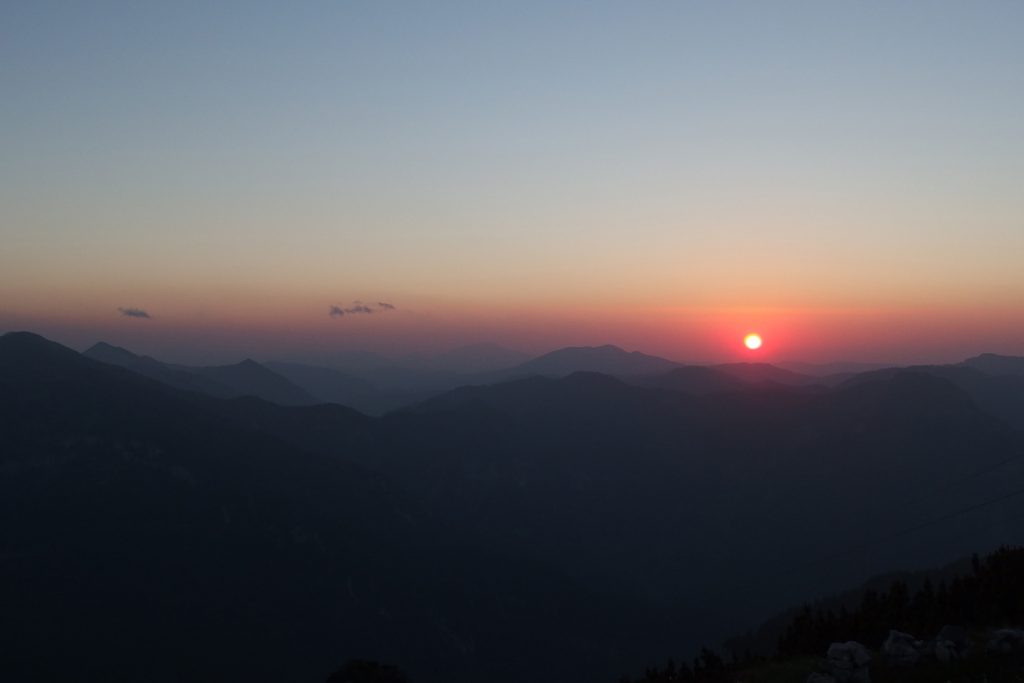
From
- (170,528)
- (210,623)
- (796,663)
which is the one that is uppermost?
(796,663)

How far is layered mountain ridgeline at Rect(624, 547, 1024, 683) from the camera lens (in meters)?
29.2

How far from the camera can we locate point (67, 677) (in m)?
134

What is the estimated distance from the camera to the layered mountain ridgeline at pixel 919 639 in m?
29.2

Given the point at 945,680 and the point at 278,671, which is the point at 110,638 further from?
the point at 945,680

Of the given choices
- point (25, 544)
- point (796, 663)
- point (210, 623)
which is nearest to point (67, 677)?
point (210, 623)

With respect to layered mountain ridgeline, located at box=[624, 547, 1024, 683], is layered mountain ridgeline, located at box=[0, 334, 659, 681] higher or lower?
lower

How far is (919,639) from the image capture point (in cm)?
3331

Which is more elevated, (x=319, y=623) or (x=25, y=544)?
(x=25, y=544)

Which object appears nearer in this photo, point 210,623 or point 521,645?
point 210,623

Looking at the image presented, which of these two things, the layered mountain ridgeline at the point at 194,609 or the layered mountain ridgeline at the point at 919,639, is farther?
the layered mountain ridgeline at the point at 194,609

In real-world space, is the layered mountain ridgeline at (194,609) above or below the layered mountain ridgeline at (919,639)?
below

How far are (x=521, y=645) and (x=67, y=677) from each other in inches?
3945

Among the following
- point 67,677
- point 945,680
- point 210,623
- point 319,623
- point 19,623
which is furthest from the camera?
point 319,623

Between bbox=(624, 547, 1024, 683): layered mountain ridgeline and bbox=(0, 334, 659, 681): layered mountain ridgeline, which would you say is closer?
bbox=(624, 547, 1024, 683): layered mountain ridgeline
